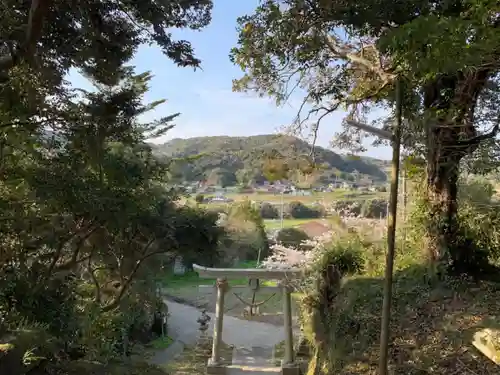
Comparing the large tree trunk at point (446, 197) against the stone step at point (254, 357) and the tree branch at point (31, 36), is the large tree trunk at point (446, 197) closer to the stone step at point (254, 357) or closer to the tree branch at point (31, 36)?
the tree branch at point (31, 36)

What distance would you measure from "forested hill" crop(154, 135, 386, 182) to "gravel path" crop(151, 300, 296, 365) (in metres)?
2.68

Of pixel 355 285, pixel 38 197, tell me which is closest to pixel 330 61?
pixel 355 285

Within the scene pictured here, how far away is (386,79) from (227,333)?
626 centimetres

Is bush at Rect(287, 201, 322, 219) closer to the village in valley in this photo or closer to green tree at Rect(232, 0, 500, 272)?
the village in valley

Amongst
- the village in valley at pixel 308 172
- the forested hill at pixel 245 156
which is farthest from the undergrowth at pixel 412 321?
the forested hill at pixel 245 156

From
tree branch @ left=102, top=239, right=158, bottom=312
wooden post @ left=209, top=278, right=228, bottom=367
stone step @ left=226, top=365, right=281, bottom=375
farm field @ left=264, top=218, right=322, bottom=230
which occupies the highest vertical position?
farm field @ left=264, top=218, right=322, bottom=230

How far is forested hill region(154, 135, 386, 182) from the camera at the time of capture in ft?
11.6

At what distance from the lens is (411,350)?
7.75 ft

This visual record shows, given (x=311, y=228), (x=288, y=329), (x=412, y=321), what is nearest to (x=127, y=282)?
(x=288, y=329)

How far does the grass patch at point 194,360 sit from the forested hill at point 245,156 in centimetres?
252

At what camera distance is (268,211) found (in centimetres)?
1017

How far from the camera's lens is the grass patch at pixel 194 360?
5954 millimetres

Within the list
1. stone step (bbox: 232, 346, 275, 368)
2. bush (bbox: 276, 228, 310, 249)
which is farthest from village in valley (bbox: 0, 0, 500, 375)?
bush (bbox: 276, 228, 310, 249)

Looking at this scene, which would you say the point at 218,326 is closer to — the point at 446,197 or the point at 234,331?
the point at 234,331
